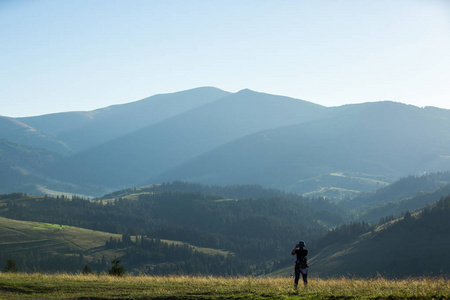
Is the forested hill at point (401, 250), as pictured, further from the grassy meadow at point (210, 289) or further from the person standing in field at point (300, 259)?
the person standing in field at point (300, 259)

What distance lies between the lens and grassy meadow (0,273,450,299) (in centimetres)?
2395

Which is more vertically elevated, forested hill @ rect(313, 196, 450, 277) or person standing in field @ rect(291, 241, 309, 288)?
person standing in field @ rect(291, 241, 309, 288)

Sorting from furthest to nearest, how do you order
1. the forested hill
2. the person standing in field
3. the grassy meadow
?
the forested hill < the person standing in field < the grassy meadow

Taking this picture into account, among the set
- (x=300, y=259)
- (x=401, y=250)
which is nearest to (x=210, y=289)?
(x=300, y=259)

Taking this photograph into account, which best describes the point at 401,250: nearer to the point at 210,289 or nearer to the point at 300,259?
the point at 300,259

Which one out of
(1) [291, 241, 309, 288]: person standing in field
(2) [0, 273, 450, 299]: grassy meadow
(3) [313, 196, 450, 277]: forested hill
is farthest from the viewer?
(3) [313, 196, 450, 277]: forested hill

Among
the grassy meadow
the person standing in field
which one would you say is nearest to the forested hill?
the grassy meadow

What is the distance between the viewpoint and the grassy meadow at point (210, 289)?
24.0 metres

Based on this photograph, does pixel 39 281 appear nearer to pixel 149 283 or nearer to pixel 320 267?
pixel 149 283

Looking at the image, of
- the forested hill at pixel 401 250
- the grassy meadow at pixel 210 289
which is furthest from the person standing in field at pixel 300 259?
the forested hill at pixel 401 250

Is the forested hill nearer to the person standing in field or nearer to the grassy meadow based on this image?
the grassy meadow

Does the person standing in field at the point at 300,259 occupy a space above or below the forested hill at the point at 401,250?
above

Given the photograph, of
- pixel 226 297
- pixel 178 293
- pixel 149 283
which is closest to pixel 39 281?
pixel 149 283

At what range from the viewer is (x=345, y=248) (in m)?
171
